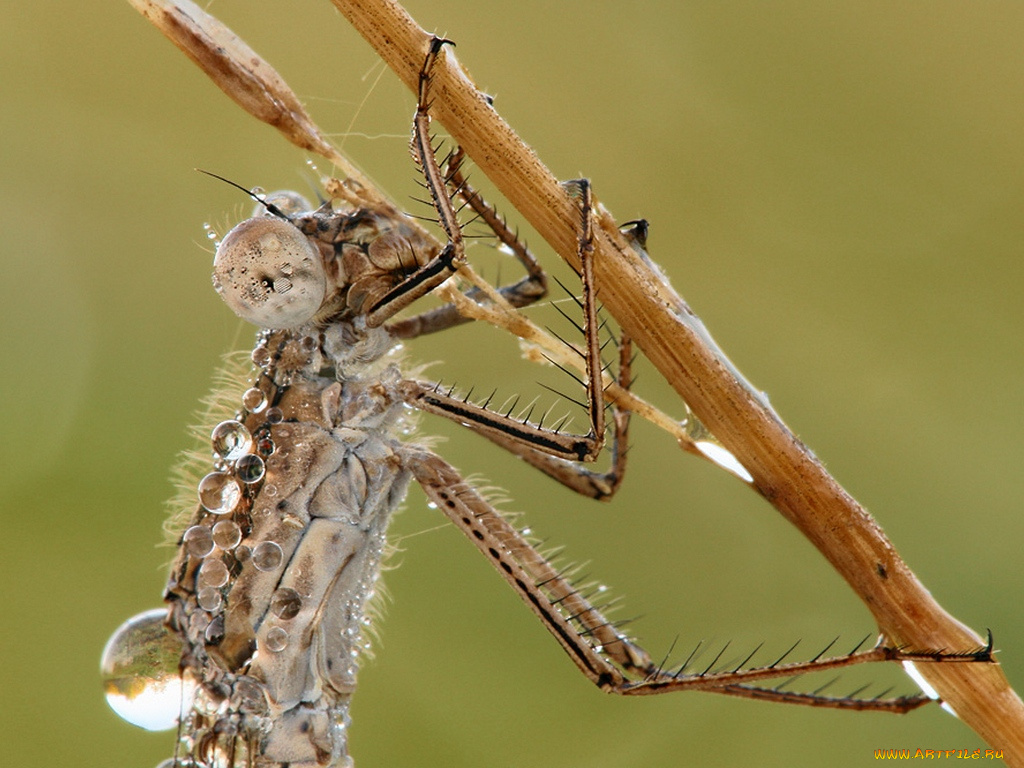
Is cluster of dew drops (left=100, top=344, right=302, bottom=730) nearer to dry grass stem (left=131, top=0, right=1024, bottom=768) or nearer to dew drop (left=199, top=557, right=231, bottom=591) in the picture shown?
dew drop (left=199, top=557, right=231, bottom=591)

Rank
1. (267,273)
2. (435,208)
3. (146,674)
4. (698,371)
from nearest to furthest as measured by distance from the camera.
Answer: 1. (698,371)
2. (435,208)
3. (267,273)
4. (146,674)

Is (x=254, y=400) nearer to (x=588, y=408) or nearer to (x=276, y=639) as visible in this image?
(x=276, y=639)

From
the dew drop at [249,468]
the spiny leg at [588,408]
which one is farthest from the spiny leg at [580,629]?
the dew drop at [249,468]

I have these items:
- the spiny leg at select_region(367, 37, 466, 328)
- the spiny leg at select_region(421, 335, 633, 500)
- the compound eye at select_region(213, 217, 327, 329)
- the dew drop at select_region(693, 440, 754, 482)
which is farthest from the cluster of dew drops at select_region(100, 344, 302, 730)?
the dew drop at select_region(693, 440, 754, 482)

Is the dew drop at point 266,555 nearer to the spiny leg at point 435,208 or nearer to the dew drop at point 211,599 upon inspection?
the dew drop at point 211,599

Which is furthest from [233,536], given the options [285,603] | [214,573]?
[285,603]

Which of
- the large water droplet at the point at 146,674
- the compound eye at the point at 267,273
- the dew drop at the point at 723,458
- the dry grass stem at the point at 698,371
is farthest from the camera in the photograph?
the large water droplet at the point at 146,674

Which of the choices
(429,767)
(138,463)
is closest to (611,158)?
(138,463)
